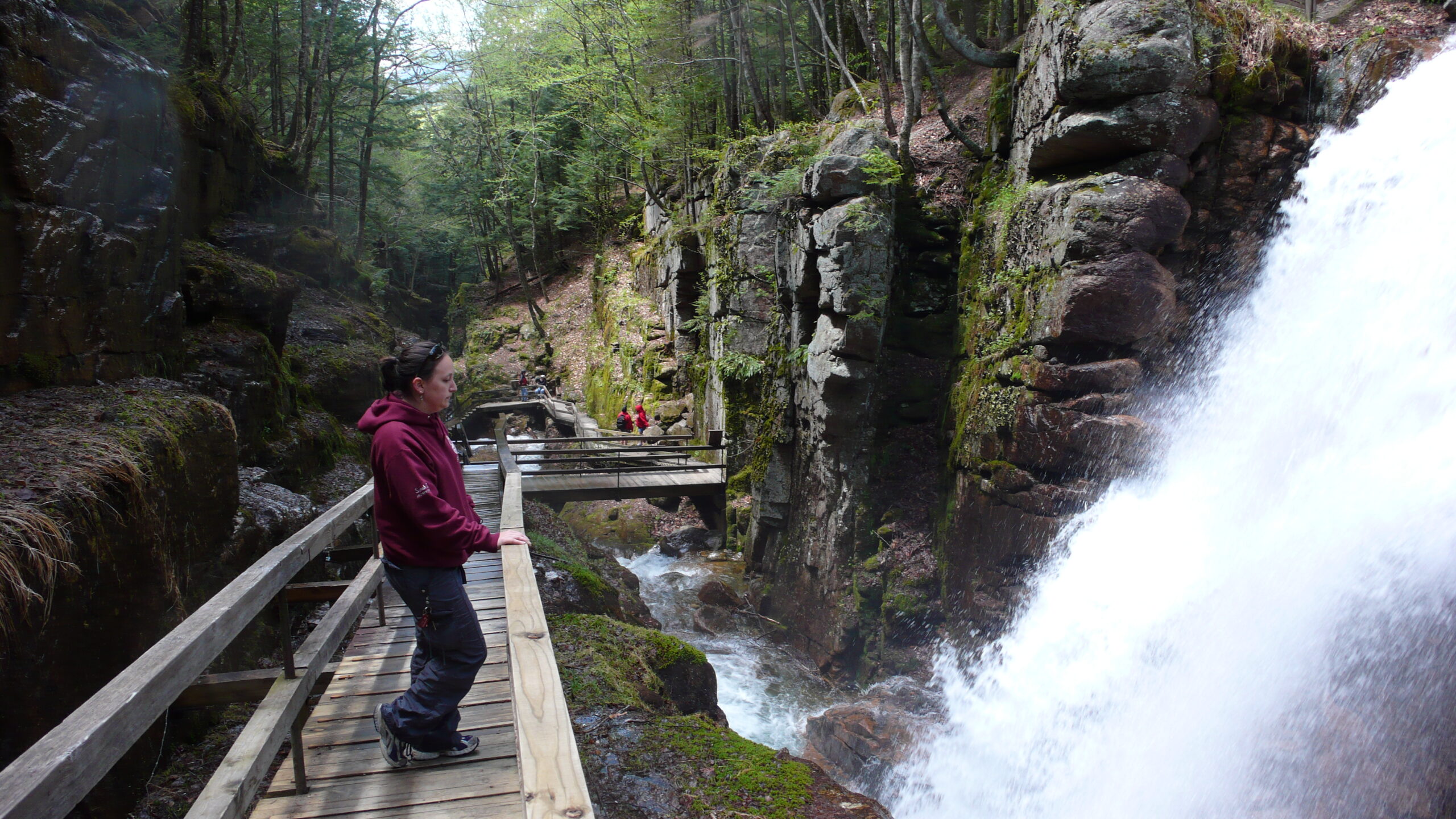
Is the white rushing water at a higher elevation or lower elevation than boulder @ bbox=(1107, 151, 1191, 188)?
lower

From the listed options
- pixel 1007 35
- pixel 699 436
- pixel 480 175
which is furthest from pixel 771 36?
pixel 480 175

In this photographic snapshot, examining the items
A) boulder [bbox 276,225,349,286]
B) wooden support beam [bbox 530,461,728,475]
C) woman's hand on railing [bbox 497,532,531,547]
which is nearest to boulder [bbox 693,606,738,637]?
wooden support beam [bbox 530,461,728,475]

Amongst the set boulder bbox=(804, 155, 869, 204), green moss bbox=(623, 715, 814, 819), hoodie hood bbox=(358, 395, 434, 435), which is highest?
boulder bbox=(804, 155, 869, 204)

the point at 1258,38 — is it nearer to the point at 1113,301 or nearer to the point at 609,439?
the point at 1113,301

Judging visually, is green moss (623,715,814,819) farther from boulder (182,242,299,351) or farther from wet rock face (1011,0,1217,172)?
wet rock face (1011,0,1217,172)

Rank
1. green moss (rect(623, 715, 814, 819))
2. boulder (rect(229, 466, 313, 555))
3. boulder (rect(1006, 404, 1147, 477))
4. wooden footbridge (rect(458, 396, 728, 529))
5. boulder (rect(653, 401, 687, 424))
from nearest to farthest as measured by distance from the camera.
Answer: green moss (rect(623, 715, 814, 819)) → boulder (rect(229, 466, 313, 555)) → boulder (rect(1006, 404, 1147, 477)) → wooden footbridge (rect(458, 396, 728, 529)) → boulder (rect(653, 401, 687, 424))

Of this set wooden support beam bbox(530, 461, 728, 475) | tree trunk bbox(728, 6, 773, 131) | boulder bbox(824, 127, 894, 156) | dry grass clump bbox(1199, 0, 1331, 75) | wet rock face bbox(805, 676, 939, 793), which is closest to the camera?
wet rock face bbox(805, 676, 939, 793)

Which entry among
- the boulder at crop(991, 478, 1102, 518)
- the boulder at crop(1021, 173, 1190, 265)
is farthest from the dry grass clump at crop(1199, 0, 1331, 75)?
the boulder at crop(991, 478, 1102, 518)

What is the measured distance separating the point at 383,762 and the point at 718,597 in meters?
9.58

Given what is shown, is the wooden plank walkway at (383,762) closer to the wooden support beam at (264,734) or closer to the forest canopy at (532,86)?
the wooden support beam at (264,734)

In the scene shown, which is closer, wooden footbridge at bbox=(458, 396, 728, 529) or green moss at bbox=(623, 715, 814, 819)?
green moss at bbox=(623, 715, 814, 819)

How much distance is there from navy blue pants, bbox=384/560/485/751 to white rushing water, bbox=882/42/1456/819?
5.32 metres

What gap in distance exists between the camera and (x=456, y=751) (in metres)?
3.20

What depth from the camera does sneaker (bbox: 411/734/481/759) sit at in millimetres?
3176
